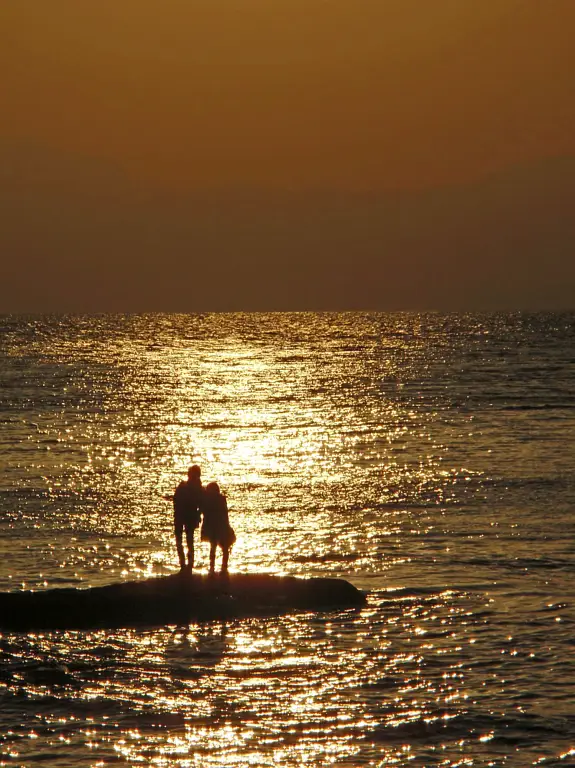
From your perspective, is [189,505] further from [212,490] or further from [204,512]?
[212,490]

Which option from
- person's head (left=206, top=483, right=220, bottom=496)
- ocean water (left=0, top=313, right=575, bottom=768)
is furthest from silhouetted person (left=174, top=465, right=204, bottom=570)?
ocean water (left=0, top=313, right=575, bottom=768)

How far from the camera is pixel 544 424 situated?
63188mm

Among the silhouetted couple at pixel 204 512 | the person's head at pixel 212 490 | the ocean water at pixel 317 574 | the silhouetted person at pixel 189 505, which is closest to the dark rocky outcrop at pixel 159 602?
the ocean water at pixel 317 574

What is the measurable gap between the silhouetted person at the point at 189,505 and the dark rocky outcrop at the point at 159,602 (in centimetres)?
75

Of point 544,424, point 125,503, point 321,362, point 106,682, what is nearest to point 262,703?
point 106,682

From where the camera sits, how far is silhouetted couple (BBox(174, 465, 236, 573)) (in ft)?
76.6

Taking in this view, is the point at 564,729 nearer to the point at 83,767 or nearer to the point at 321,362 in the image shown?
the point at 83,767

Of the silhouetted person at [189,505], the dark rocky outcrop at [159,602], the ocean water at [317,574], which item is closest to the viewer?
the ocean water at [317,574]

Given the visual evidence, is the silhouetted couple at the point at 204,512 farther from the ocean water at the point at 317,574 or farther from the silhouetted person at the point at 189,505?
the ocean water at the point at 317,574

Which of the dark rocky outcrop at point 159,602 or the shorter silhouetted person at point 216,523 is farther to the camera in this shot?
the shorter silhouetted person at point 216,523

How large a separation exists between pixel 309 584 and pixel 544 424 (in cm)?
4176

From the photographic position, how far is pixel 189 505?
76.8 feet

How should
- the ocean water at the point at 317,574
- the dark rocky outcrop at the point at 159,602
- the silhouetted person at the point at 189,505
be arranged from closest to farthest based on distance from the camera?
the ocean water at the point at 317,574
the dark rocky outcrop at the point at 159,602
the silhouetted person at the point at 189,505

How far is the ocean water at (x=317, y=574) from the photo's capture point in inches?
675
